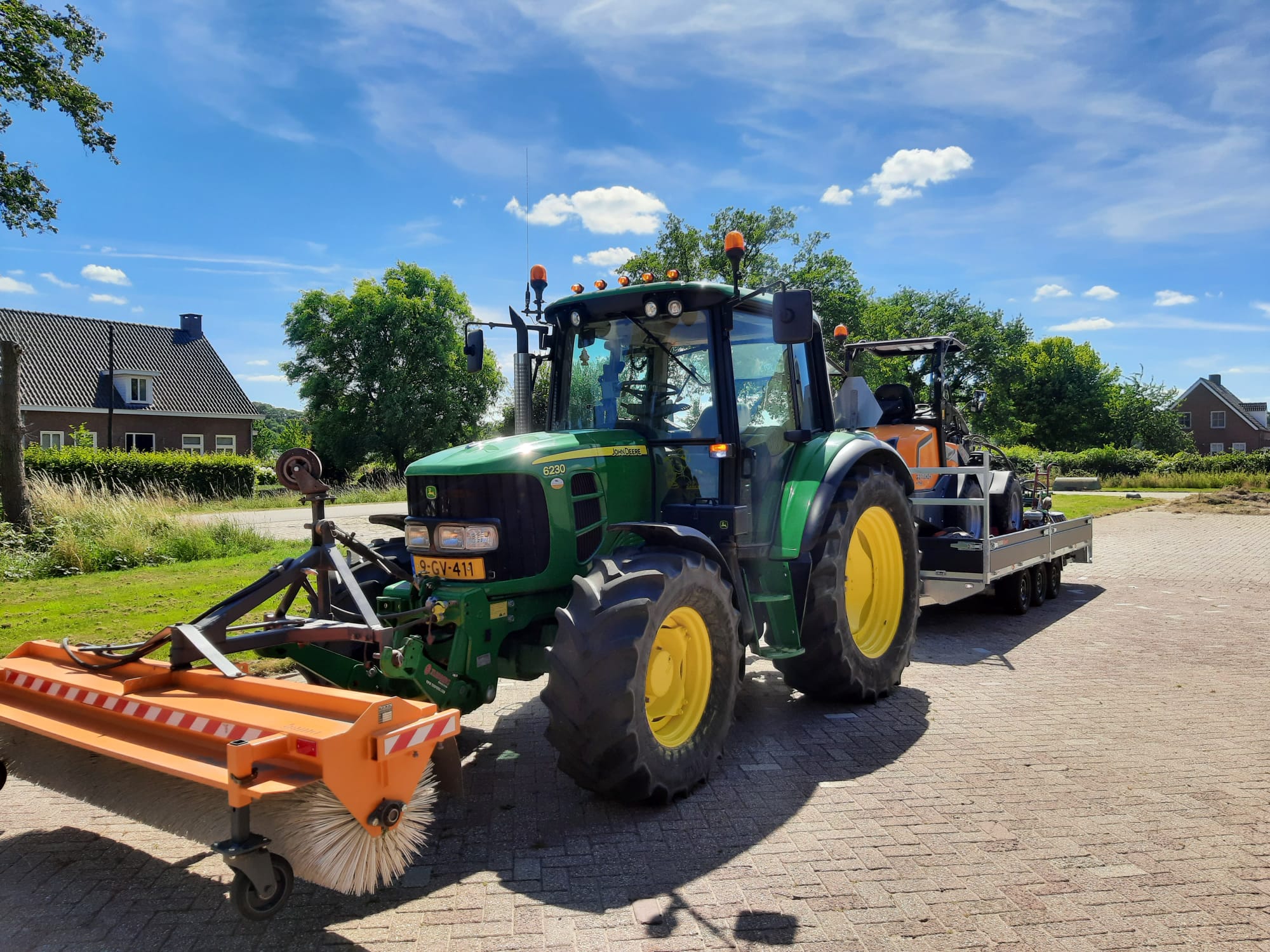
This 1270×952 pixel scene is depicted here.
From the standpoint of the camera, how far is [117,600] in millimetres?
8727

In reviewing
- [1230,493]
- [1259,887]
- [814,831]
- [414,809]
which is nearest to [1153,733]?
[1259,887]

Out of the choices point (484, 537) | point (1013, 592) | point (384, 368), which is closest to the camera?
point (484, 537)

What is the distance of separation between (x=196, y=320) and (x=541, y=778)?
4394 cm

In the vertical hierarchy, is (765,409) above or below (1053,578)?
above

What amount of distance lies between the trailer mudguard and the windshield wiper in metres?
0.90

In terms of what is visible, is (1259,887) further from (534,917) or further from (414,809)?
(414,809)

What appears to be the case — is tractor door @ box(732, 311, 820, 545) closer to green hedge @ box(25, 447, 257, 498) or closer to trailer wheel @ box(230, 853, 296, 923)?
trailer wheel @ box(230, 853, 296, 923)

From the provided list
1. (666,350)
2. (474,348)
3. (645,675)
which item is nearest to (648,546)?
(645,675)

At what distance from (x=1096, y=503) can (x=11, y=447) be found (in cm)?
2640

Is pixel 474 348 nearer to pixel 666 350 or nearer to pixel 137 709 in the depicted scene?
pixel 666 350

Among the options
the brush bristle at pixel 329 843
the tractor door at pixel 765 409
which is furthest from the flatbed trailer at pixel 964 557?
the brush bristle at pixel 329 843

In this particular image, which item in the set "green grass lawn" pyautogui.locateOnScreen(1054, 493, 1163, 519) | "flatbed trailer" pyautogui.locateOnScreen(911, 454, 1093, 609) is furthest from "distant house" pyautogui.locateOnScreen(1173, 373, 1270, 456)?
"flatbed trailer" pyautogui.locateOnScreen(911, 454, 1093, 609)

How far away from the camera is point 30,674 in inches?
148

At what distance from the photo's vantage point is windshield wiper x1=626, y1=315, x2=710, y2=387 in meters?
4.98
